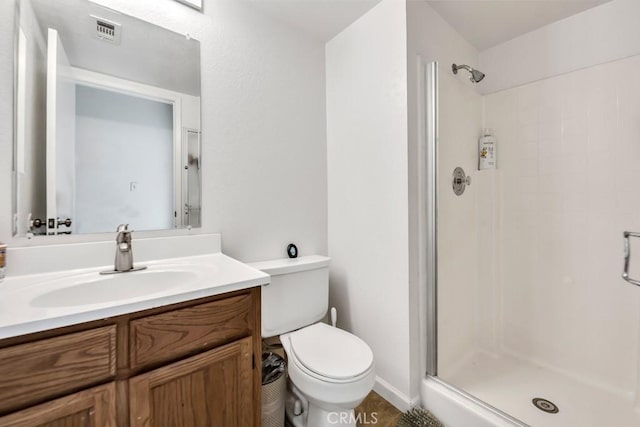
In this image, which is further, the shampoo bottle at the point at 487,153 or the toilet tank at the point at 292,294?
the shampoo bottle at the point at 487,153

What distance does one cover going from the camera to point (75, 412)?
677mm

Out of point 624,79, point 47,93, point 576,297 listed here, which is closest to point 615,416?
point 576,297

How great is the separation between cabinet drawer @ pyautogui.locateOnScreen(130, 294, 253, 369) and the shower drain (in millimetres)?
1560

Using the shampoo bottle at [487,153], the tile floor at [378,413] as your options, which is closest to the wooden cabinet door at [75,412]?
the tile floor at [378,413]

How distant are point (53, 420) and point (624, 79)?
2.66 metres

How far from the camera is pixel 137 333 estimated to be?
75 centimetres

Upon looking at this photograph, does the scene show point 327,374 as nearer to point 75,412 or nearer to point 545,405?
point 75,412

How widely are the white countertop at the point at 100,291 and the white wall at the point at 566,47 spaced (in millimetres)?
2076

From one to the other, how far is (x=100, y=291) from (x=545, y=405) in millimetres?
2108

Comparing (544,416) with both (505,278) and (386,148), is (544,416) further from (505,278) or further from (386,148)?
(386,148)

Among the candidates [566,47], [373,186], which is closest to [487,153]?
[566,47]

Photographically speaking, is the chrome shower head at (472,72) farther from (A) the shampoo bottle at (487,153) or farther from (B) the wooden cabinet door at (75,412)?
(B) the wooden cabinet door at (75,412)

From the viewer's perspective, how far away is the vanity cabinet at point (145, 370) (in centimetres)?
63

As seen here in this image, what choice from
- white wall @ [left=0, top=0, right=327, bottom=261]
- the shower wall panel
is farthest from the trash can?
the shower wall panel
